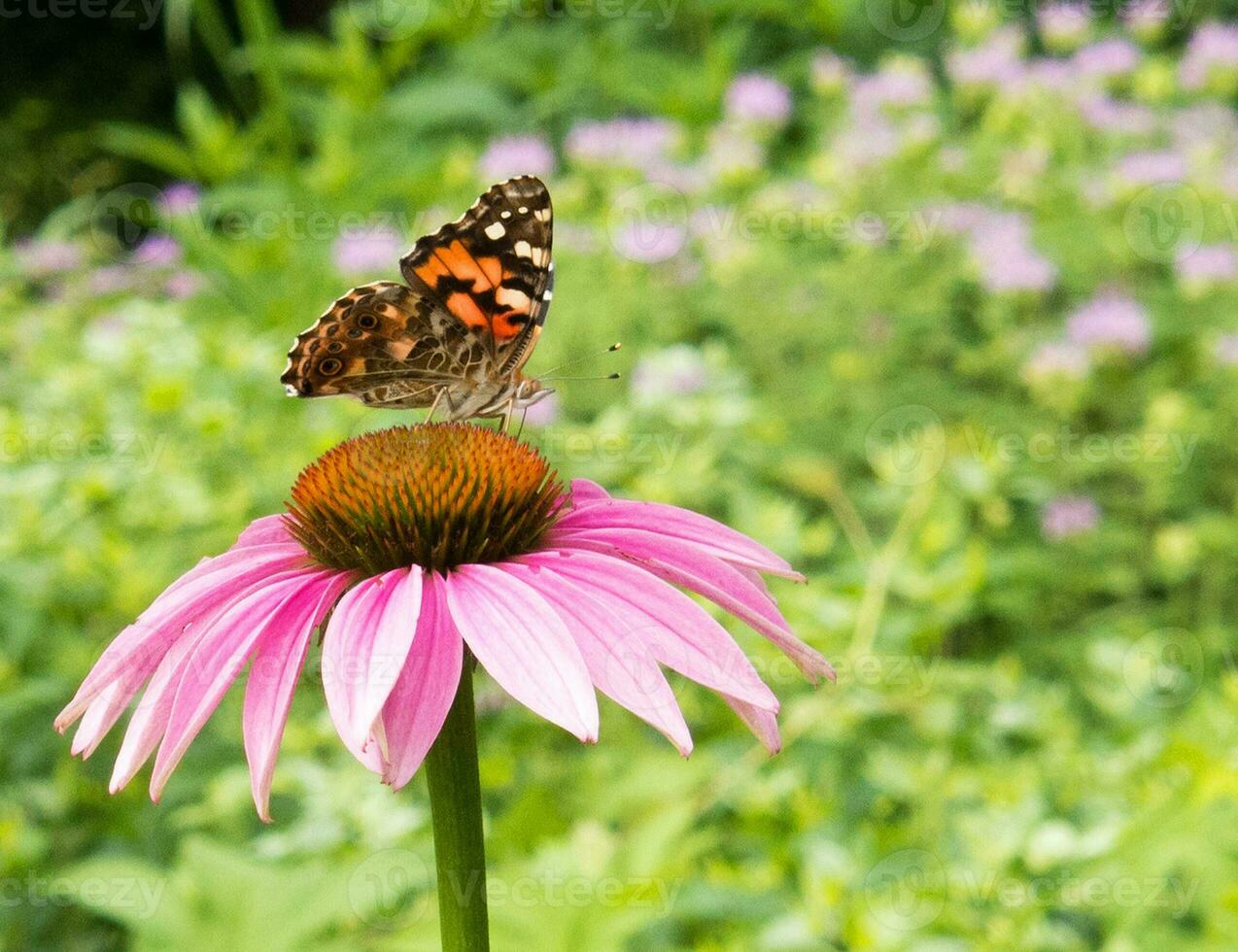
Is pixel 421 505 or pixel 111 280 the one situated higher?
pixel 111 280

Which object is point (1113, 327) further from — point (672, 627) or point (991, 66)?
point (672, 627)

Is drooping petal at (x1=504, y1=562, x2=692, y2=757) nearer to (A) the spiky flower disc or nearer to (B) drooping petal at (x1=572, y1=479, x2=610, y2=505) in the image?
(A) the spiky flower disc

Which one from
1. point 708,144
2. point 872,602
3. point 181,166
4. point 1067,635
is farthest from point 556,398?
point 181,166

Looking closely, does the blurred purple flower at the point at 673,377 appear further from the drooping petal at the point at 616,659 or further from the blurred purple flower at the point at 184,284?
the blurred purple flower at the point at 184,284

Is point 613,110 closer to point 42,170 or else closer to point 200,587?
point 200,587

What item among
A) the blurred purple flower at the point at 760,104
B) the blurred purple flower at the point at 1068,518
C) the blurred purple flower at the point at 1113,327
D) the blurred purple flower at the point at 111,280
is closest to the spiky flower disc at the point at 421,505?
the blurred purple flower at the point at 1068,518

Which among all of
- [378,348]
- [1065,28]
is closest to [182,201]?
[1065,28]
